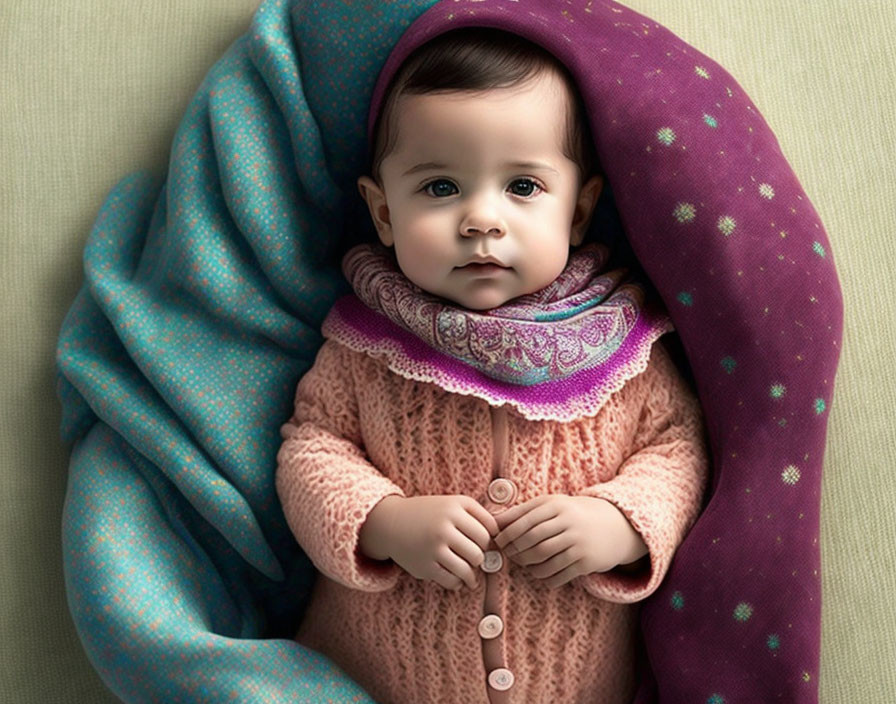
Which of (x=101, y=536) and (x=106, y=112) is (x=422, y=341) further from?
(x=106, y=112)

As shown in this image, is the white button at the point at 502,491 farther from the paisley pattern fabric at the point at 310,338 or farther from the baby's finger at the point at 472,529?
the paisley pattern fabric at the point at 310,338

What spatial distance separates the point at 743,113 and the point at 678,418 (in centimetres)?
33

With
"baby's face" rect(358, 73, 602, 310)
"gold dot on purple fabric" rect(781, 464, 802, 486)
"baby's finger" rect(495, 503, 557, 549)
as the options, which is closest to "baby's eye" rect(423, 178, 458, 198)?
"baby's face" rect(358, 73, 602, 310)

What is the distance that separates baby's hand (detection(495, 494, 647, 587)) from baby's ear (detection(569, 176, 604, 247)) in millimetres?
292

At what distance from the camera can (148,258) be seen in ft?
4.32

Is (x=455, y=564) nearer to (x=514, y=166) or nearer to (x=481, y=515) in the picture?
(x=481, y=515)

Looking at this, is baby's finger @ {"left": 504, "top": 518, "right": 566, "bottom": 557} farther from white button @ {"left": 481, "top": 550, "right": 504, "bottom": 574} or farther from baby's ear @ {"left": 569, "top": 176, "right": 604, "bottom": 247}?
baby's ear @ {"left": 569, "top": 176, "right": 604, "bottom": 247}

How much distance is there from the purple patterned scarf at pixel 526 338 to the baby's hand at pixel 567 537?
9cm

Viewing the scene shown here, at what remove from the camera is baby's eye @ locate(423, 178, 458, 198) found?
1154 mm

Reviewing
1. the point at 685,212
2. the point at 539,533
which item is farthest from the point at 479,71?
the point at 539,533

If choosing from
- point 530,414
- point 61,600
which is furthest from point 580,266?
point 61,600

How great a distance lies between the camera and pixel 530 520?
1.10 m

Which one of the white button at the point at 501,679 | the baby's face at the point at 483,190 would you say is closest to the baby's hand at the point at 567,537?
the white button at the point at 501,679

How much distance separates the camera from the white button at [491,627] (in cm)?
113
